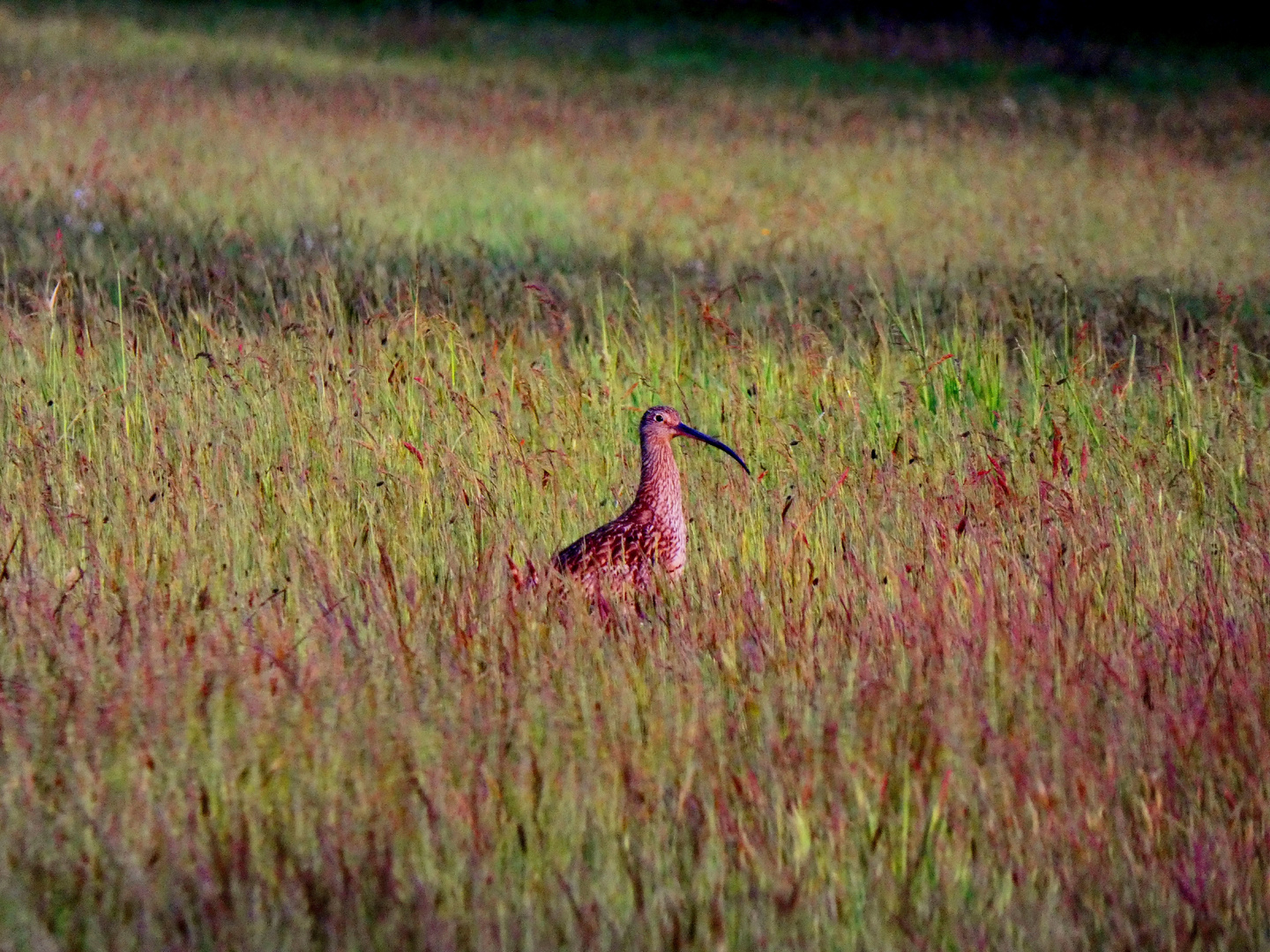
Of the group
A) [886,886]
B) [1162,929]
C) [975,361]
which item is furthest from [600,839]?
[975,361]

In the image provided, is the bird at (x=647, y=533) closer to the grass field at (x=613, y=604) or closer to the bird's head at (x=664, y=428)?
the bird's head at (x=664, y=428)

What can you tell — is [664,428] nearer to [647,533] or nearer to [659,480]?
[659,480]

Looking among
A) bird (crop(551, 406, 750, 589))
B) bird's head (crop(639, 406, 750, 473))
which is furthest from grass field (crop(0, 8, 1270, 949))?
bird's head (crop(639, 406, 750, 473))

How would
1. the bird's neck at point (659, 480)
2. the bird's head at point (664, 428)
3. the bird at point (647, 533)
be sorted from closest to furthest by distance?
the bird at point (647, 533) < the bird's neck at point (659, 480) < the bird's head at point (664, 428)

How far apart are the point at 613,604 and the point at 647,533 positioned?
52 cm

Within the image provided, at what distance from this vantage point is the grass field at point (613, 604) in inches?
123

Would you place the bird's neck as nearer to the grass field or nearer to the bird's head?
the bird's head

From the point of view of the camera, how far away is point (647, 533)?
189 inches

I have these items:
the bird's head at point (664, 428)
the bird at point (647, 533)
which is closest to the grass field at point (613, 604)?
the bird at point (647, 533)

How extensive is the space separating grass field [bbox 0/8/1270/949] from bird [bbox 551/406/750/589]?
12 centimetres

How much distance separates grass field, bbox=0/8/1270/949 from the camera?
10.2ft

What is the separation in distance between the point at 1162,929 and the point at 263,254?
22.7 ft

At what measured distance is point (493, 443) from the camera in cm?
583

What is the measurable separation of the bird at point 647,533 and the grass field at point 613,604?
0.12 meters
